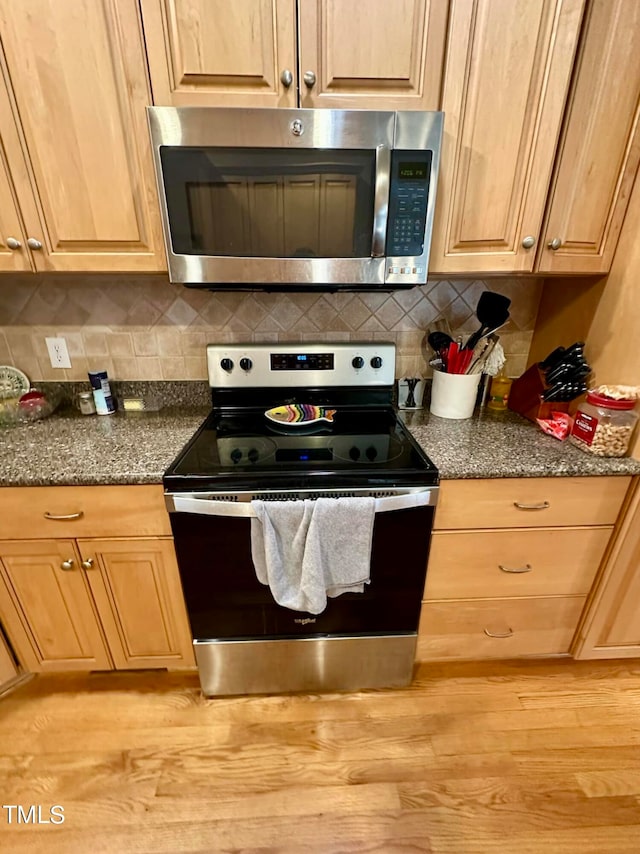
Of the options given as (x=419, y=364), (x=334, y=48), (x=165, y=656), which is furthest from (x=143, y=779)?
(x=334, y=48)

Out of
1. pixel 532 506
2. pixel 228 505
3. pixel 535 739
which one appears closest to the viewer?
pixel 228 505

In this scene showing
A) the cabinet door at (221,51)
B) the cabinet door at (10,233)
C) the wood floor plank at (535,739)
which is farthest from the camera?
the wood floor plank at (535,739)

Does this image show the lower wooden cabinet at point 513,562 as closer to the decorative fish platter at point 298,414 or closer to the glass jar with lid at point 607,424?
the glass jar with lid at point 607,424

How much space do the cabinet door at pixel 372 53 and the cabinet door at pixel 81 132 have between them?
1.42ft

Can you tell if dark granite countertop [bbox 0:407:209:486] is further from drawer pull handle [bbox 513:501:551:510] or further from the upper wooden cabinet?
drawer pull handle [bbox 513:501:551:510]

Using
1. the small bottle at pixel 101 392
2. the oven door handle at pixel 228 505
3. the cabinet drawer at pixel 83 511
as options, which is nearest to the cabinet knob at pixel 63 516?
the cabinet drawer at pixel 83 511

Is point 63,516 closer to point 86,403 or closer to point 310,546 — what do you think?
point 86,403

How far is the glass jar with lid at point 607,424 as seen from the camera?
1.10 meters

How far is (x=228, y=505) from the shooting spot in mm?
1031

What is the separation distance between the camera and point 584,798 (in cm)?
111

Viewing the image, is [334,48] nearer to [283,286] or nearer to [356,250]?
[356,250]

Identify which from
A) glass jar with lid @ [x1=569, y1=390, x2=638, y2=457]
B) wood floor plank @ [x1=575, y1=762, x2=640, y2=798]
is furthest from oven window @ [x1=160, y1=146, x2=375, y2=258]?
wood floor plank @ [x1=575, y1=762, x2=640, y2=798]

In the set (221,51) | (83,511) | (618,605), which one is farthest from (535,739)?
(221,51)

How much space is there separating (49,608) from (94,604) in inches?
5.9
